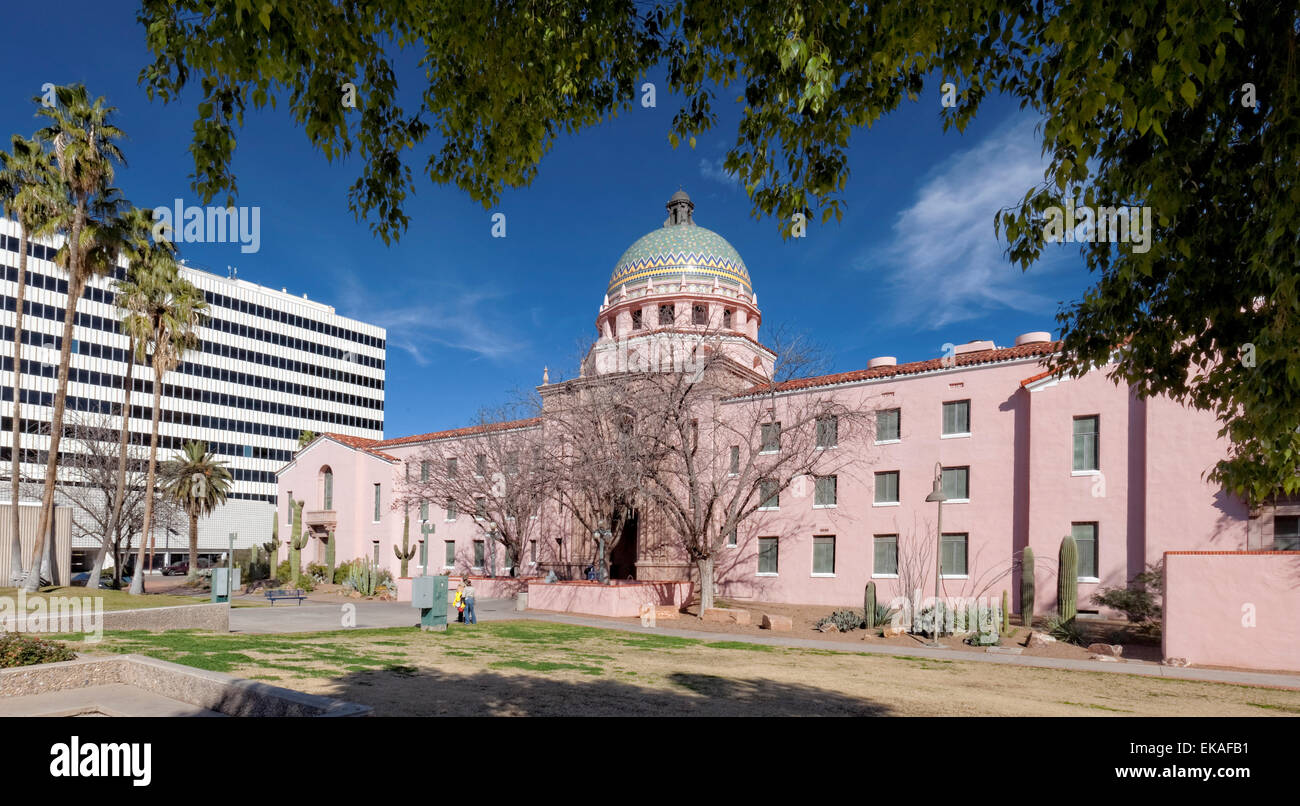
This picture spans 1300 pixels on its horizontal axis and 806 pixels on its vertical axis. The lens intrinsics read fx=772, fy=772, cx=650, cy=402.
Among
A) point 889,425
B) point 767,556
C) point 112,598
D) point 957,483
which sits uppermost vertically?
point 889,425

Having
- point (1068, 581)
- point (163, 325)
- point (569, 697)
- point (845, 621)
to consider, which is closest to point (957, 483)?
point (1068, 581)

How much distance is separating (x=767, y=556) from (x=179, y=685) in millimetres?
28608

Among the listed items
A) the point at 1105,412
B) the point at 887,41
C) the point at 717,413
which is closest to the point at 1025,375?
the point at 1105,412

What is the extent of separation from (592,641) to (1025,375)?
20.1 meters

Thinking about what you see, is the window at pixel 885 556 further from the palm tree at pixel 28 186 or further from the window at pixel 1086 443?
the palm tree at pixel 28 186

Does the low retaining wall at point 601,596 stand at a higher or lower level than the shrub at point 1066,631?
lower

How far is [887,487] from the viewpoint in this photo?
3322cm

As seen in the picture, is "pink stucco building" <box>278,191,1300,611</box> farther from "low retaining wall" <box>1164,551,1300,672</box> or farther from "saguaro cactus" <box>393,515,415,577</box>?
"low retaining wall" <box>1164,551,1300,672</box>

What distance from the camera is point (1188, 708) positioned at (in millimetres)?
12992

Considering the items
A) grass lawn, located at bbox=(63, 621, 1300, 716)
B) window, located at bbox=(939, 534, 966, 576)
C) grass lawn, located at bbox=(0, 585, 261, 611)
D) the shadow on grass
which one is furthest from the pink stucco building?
the shadow on grass

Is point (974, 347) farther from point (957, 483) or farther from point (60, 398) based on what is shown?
point (60, 398)

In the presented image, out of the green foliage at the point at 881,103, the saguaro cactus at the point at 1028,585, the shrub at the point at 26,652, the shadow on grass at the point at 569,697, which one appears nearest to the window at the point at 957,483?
the saguaro cactus at the point at 1028,585

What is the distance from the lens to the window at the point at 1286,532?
23.5 meters

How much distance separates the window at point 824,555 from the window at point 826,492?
4.82 ft
